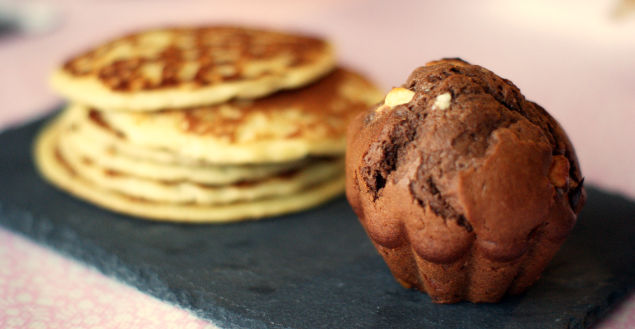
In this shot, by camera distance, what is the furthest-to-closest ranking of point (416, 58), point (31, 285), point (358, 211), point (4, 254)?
1. point (416, 58)
2. point (4, 254)
3. point (31, 285)
4. point (358, 211)

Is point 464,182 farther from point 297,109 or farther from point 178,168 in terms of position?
point 178,168

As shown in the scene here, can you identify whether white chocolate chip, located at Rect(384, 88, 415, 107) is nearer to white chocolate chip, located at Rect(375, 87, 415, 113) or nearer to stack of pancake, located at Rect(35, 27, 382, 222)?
white chocolate chip, located at Rect(375, 87, 415, 113)

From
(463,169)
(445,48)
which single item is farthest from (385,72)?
(463,169)

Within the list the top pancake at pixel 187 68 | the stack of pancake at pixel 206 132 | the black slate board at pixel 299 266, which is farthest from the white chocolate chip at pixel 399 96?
the top pancake at pixel 187 68

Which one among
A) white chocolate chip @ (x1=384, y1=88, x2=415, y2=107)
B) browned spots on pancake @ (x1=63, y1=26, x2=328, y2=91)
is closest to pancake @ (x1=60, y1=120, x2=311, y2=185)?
browned spots on pancake @ (x1=63, y1=26, x2=328, y2=91)

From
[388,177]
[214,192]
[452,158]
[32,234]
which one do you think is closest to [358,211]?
[388,177]

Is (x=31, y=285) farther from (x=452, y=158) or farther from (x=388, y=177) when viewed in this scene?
(x=452, y=158)

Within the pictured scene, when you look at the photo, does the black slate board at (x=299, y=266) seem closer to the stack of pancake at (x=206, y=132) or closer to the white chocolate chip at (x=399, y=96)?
the stack of pancake at (x=206, y=132)
